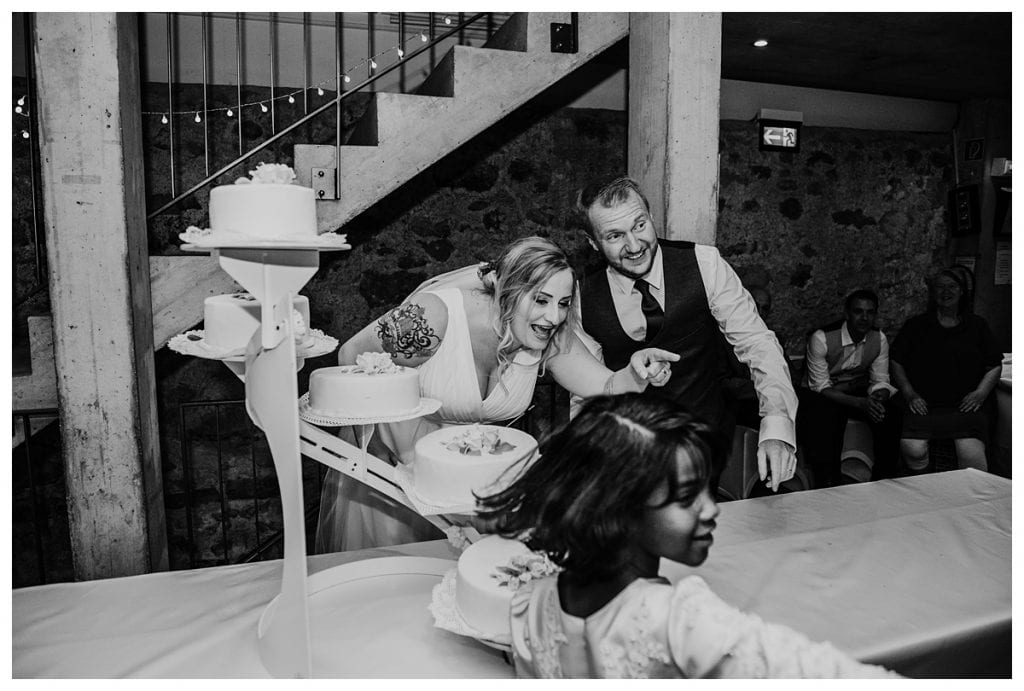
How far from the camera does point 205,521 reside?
4234 millimetres

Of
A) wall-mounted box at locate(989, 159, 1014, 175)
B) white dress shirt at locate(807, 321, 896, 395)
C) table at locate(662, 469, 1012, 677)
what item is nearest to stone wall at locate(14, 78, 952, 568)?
wall-mounted box at locate(989, 159, 1014, 175)

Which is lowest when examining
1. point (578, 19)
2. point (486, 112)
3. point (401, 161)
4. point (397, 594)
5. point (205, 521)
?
point (205, 521)

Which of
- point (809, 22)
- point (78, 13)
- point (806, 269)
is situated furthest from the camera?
point (806, 269)

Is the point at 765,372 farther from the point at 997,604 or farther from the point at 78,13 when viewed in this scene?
the point at 78,13

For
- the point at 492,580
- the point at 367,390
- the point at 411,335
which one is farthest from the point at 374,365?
the point at 492,580

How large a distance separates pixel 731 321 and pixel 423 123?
1358mm

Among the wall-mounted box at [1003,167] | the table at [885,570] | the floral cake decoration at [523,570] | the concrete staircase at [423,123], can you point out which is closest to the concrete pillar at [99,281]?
the concrete staircase at [423,123]

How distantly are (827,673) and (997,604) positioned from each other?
85 cm

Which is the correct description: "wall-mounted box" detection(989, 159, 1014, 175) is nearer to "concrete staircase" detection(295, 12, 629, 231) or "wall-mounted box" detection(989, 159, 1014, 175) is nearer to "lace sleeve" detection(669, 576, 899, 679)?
"concrete staircase" detection(295, 12, 629, 231)

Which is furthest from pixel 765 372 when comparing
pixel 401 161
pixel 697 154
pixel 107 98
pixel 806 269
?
pixel 806 269

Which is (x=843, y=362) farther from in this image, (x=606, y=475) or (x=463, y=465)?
(x=606, y=475)

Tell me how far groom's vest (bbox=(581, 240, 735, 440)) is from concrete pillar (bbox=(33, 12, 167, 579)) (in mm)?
1463

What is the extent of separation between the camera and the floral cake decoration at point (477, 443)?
1730mm

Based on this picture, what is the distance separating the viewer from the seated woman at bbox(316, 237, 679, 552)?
2082mm
